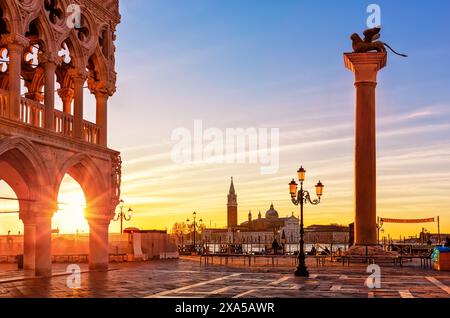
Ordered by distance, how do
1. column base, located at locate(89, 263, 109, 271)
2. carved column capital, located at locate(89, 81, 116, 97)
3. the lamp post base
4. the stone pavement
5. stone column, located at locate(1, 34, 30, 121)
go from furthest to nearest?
carved column capital, located at locate(89, 81, 116, 97)
column base, located at locate(89, 263, 109, 271)
the lamp post base
stone column, located at locate(1, 34, 30, 121)
the stone pavement

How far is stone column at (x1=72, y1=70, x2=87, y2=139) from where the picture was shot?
26344 millimetres

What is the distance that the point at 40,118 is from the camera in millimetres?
24031

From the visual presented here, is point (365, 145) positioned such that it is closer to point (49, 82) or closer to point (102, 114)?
point (102, 114)

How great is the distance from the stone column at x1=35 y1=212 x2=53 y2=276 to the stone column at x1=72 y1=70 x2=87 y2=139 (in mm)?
3701

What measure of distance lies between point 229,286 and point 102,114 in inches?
415

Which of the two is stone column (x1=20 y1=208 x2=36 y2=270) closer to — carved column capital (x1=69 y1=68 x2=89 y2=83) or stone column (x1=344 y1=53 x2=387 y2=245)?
carved column capital (x1=69 y1=68 x2=89 y2=83)

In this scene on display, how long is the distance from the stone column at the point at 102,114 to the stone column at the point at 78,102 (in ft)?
5.79

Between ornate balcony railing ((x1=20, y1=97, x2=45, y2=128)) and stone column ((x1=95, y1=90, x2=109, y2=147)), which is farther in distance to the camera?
stone column ((x1=95, y1=90, x2=109, y2=147))

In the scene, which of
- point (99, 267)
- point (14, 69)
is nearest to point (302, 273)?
point (99, 267)

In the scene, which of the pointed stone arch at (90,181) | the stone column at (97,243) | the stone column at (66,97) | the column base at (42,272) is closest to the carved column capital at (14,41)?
the pointed stone arch at (90,181)

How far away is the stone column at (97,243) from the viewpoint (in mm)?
28172

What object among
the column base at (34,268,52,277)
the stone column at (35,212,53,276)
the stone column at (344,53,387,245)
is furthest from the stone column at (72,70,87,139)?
the stone column at (344,53,387,245)
